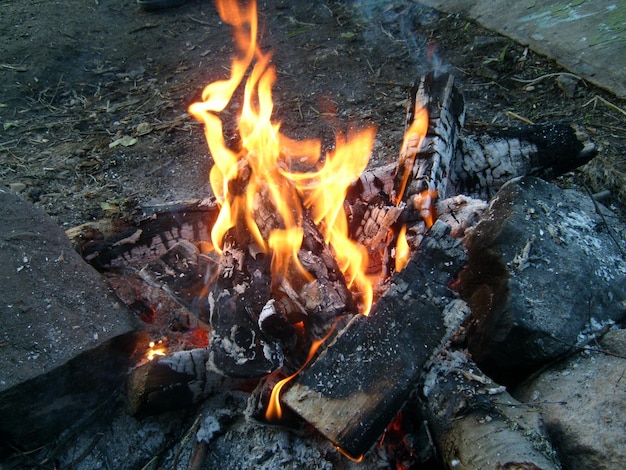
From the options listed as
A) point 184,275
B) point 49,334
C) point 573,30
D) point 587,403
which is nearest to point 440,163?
point 587,403

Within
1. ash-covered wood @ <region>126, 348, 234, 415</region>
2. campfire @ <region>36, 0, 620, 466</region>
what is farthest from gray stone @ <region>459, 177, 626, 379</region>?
ash-covered wood @ <region>126, 348, 234, 415</region>

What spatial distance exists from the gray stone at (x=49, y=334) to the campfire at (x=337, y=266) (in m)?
0.23

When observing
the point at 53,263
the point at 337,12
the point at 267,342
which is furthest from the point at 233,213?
the point at 337,12

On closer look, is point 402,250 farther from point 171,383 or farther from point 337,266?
point 171,383

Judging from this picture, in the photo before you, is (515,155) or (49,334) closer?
(49,334)

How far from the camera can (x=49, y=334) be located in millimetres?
2432

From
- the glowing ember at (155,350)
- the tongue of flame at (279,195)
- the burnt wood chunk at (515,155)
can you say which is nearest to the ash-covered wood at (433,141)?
the burnt wood chunk at (515,155)

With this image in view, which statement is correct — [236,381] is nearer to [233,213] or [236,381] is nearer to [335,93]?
[233,213]

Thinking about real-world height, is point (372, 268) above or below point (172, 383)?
above

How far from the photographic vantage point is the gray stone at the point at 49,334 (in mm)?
2307

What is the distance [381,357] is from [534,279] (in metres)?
0.83

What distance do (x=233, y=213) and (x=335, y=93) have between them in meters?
3.06

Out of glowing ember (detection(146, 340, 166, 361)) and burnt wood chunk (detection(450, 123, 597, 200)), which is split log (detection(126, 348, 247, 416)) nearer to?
glowing ember (detection(146, 340, 166, 361))

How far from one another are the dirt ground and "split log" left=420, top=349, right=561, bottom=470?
213 cm
